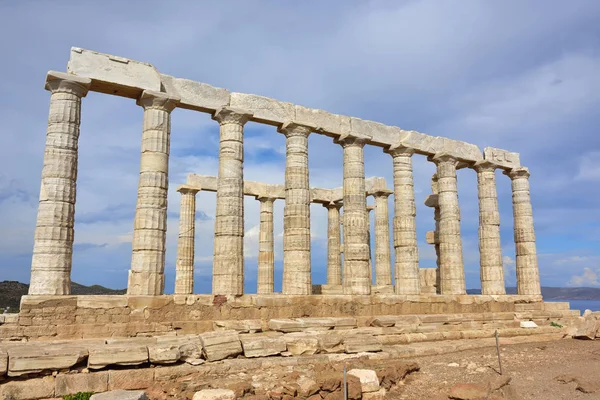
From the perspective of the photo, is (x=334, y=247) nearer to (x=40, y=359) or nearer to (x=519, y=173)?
(x=519, y=173)

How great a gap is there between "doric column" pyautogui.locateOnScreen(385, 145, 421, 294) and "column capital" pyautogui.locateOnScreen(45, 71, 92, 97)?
44.0ft

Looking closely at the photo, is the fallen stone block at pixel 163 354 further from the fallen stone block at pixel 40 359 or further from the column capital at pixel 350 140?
the column capital at pixel 350 140

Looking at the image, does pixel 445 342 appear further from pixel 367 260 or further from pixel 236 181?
pixel 236 181

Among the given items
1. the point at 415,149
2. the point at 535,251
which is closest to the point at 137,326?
the point at 415,149

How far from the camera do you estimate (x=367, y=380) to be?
A: 1027cm

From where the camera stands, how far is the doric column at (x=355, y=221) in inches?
769

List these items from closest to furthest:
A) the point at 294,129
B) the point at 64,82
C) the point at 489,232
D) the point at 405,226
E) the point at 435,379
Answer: the point at 435,379, the point at 64,82, the point at 294,129, the point at 405,226, the point at 489,232

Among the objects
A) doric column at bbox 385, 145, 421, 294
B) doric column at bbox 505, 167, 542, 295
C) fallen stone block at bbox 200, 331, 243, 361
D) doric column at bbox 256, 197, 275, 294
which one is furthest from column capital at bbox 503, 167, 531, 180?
fallen stone block at bbox 200, 331, 243, 361

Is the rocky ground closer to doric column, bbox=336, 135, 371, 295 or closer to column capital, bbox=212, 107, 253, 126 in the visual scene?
doric column, bbox=336, 135, 371, 295

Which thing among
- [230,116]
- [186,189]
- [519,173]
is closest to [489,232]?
[519,173]

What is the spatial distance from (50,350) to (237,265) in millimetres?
7905

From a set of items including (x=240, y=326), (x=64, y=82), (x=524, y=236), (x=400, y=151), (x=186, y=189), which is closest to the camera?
(x=64, y=82)

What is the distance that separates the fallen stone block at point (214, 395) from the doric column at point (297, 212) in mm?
9255

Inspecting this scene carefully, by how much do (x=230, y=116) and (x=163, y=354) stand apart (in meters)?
9.93
